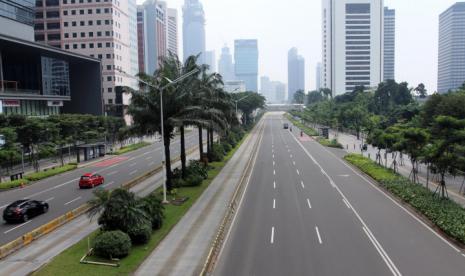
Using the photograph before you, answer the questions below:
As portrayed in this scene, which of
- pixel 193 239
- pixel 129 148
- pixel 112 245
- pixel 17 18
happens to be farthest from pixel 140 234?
pixel 17 18

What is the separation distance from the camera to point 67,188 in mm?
42438

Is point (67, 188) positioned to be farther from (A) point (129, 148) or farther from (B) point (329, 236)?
(A) point (129, 148)

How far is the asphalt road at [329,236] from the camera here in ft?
64.2

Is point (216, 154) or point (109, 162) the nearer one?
point (216, 154)

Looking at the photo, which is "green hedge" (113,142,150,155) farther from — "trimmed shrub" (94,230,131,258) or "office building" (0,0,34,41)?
"trimmed shrub" (94,230,131,258)

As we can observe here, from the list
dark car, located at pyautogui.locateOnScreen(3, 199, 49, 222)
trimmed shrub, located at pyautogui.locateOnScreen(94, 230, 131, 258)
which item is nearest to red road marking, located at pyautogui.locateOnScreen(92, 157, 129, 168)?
dark car, located at pyautogui.locateOnScreen(3, 199, 49, 222)

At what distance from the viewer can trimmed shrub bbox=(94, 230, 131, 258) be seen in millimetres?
20594

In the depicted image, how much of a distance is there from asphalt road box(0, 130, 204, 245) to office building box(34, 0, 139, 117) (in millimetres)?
52624

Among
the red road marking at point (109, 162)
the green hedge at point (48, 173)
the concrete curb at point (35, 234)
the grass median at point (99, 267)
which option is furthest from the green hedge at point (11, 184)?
the grass median at point (99, 267)

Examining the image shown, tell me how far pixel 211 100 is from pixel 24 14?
48489mm

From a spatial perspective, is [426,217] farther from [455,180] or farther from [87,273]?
[87,273]

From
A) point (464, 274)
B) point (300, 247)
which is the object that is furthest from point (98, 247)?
point (464, 274)

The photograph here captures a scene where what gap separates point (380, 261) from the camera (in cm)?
2014

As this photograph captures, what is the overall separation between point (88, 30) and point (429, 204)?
105656 mm
